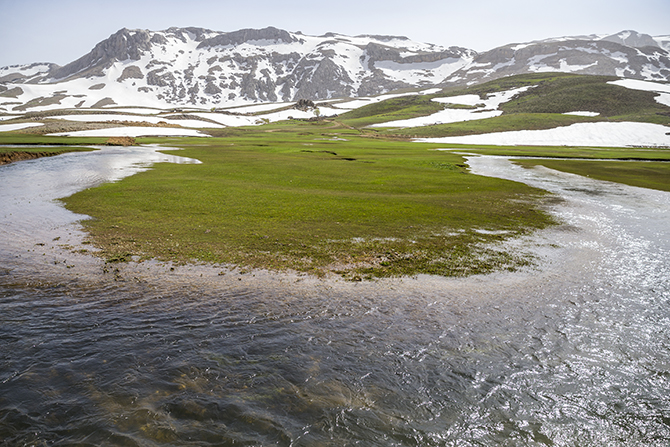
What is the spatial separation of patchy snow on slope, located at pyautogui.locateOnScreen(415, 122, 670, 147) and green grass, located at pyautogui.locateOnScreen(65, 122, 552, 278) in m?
83.7

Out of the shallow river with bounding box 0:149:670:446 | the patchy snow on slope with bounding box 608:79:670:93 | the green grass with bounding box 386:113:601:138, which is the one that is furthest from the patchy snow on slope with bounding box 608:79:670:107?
the shallow river with bounding box 0:149:670:446

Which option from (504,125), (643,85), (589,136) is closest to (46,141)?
(504,125)

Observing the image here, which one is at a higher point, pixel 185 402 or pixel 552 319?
pixel 185 402

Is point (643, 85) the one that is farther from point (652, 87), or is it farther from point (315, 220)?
point (315, 220)

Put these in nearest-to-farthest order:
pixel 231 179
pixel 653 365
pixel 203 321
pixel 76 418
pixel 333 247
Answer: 1. pixel 76 418
2. pixel 653 365
3. pixel 203 321
4. pixel 333 247
5. pixel 231 179

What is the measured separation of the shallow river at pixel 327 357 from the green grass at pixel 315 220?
1832 mm

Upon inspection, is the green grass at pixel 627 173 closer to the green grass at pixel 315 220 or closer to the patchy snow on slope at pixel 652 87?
the green grass at pixel 315 220

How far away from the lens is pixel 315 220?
21.9m

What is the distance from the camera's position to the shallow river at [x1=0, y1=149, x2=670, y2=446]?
6.84 meters

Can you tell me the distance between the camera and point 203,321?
1037cm

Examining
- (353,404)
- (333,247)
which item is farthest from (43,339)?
(333,247)

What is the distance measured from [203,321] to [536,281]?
460 inches

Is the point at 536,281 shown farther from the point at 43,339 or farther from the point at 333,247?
the point at 43,339

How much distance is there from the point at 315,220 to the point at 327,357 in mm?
13391
